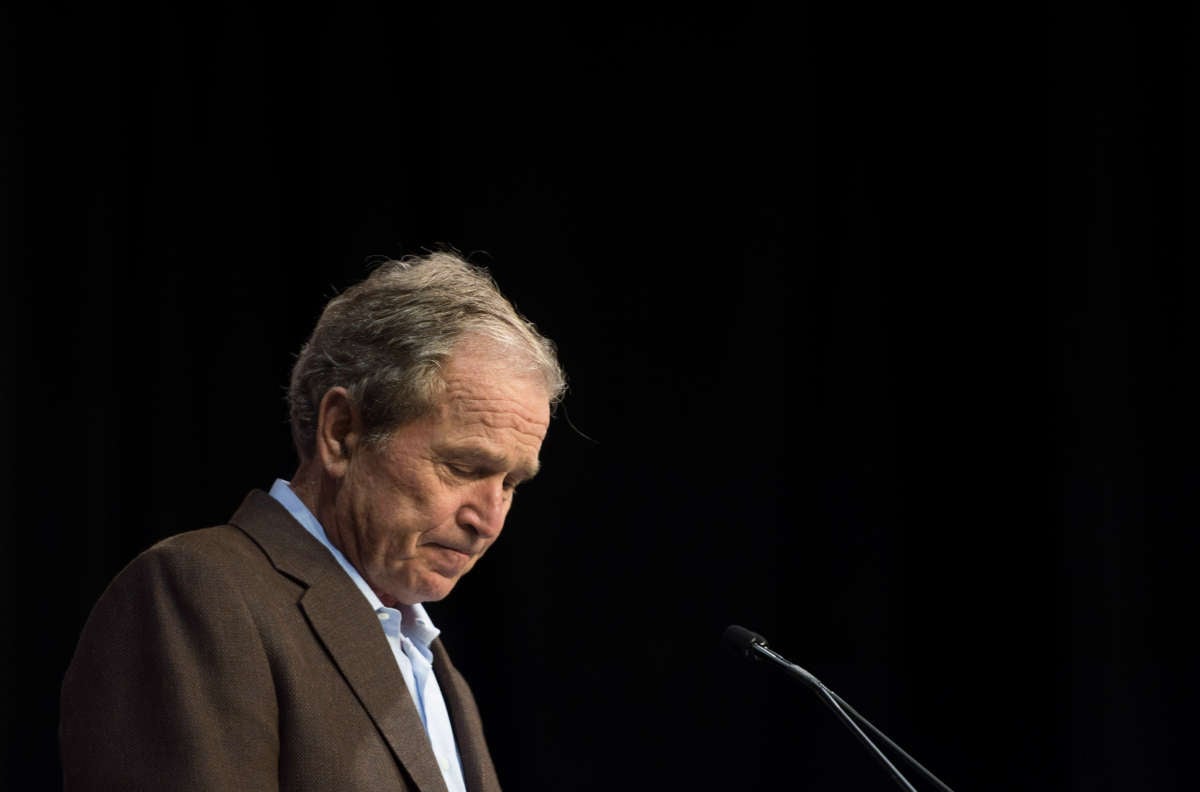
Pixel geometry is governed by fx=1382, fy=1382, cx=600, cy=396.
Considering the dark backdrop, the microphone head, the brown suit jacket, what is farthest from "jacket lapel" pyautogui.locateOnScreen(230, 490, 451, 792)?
the dark backdrop

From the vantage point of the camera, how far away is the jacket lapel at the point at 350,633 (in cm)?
167

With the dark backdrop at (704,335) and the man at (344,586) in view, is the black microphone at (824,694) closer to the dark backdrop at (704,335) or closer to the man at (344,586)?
the man at (344,586)

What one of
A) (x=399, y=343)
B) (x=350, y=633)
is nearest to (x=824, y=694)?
(x=350, y=633)

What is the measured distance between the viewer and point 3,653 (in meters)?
2.87

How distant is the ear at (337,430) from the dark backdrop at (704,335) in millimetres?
1241

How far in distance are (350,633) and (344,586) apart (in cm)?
7

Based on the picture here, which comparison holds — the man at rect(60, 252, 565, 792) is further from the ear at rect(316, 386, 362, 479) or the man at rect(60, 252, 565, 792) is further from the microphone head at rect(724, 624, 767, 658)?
the microphone head at rect(724, 624, 767, 658)

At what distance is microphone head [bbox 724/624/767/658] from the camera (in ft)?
6.20

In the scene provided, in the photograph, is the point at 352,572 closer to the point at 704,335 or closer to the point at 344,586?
the point at 344,586

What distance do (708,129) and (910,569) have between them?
116 cm

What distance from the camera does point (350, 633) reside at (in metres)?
1.72

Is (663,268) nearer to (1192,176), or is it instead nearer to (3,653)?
(1192,176)

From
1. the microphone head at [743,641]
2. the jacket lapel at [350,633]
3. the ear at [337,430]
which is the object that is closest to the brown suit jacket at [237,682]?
the jacket lapel at [350,633]

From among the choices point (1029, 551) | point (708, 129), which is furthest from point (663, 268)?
point (1029, 551)
